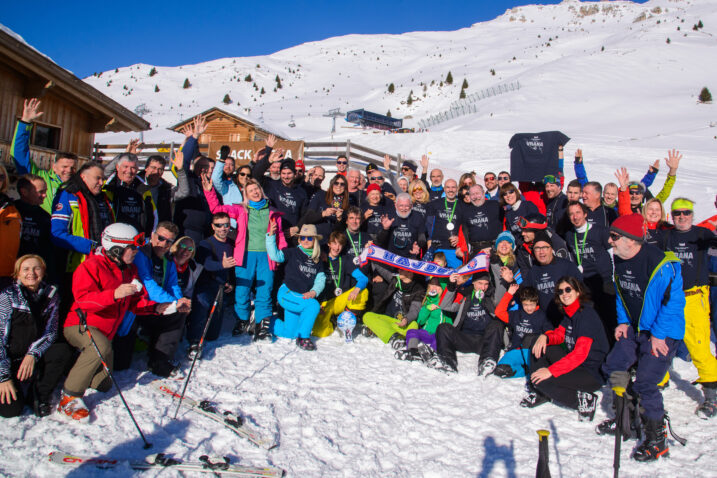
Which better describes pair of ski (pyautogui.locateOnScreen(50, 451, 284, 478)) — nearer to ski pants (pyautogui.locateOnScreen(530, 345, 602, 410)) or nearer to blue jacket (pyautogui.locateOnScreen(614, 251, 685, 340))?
ski pants (pyautogui.locateOnScreen(530, 345, 602, 410))

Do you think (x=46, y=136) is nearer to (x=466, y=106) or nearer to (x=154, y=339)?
(x=154, y=339)

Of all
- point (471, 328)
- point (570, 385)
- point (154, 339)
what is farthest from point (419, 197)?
point (154, 339)

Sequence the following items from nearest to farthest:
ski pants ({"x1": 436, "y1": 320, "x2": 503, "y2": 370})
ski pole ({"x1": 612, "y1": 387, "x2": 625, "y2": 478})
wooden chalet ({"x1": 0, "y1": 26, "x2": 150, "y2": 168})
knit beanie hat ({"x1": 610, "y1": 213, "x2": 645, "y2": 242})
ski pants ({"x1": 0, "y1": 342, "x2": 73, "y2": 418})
→ 1. ski pole ({"x1": 612, "y1": 387, "x2": 625, "y2": 478})
2. ski pants ({"x1": 0, "y1": 342, "x2": 73, "y2": 418})
3. knit beanie hat ({"x1": 610, "y1": 213, "x2": 645, "y2": 242})
4. ski pants ({"x1": 436, "y1": 320, "x2": 503, "y2": 370})
5. wooden chalet ({"x1": 0, "y1": 26, "x2": 150, "y2": 168})

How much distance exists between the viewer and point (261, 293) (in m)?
6.20

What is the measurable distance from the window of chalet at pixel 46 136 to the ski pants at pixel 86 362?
9.43 m

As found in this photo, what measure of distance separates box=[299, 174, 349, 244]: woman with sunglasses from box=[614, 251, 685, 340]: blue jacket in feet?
14.3

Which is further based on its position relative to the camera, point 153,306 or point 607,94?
point 607,94

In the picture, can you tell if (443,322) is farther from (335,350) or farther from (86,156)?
(86,156)

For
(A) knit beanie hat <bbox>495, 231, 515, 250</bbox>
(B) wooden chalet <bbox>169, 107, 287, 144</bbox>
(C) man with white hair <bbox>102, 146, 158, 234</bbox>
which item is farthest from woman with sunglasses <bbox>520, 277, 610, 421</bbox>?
(B) wooden chalet <bbox>169, 107, 287, 144</bbox>

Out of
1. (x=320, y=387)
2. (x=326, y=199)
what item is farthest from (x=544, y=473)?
(x=326, y=199)

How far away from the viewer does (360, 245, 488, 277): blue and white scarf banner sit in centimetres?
615

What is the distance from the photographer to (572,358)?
14.8 ft

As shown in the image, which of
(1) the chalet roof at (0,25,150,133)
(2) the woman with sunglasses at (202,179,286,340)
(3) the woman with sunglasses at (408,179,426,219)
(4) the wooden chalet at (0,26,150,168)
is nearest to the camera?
(2) the woman with sunglasses at (202,179,286,340)

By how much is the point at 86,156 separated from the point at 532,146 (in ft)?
39.3
